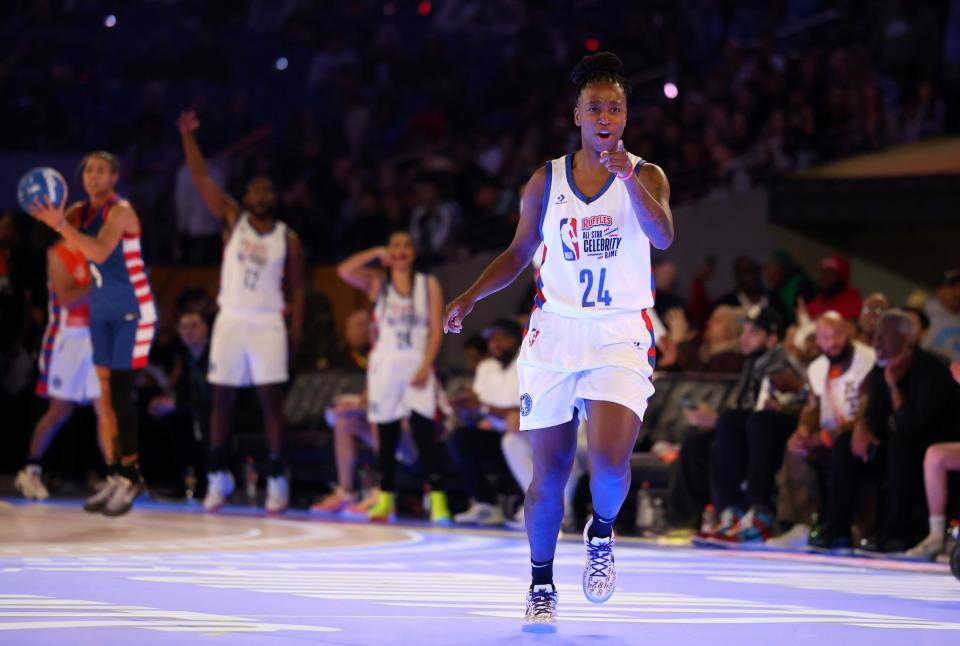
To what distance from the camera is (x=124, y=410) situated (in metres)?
9.12

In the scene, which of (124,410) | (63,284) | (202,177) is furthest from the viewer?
(63,284)

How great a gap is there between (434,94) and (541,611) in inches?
555

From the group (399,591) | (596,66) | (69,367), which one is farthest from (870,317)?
(69,367)

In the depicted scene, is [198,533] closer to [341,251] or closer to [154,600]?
[154,600]

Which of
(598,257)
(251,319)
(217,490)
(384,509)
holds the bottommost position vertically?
(384,509)

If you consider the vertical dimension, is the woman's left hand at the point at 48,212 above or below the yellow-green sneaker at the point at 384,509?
above

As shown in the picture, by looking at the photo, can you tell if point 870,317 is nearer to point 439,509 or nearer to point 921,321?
point 921,321

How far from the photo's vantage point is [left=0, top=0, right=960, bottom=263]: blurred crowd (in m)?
Result: 15.0

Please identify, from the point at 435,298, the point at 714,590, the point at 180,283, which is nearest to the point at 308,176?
the point at 180,283

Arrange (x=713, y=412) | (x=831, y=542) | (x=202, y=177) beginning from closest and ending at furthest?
(x=831, y=542) < (x=713, y=412) < (x=202, y=177)

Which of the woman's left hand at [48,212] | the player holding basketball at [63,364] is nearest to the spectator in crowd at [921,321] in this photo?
the woman's left hand at [48,212]

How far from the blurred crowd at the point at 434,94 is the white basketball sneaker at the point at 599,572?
382 inches

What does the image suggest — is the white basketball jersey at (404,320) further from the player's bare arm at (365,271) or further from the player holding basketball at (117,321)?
the player holding basketball at (117,321)

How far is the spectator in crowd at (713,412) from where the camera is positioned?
970 centimetres
